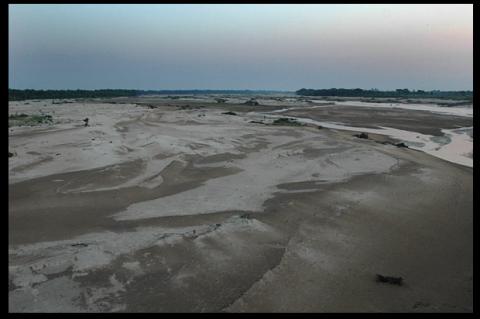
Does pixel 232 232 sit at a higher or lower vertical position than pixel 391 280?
higher

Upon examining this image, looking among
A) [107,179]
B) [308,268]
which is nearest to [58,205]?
[107,179]

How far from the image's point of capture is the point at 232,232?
10156 millimetres

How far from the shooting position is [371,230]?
10.9 meters

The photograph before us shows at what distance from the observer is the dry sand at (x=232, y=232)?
7.34m

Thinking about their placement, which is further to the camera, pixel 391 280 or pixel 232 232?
pixel 232 232

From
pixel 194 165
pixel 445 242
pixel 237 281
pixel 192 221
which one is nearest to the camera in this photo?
pixel 237 281

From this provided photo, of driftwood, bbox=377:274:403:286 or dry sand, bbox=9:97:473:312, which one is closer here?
dry sand, bbox=9:97:473:312

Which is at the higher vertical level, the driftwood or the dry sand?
the dry sand

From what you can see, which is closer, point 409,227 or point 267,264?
point 267,264

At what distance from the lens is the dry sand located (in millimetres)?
7340

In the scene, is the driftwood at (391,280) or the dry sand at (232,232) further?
the driftwood at (391,280)

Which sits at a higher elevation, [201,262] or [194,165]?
[194,165]

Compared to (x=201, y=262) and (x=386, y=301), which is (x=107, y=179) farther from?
(x=386, y=301)

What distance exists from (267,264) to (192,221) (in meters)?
3.10
